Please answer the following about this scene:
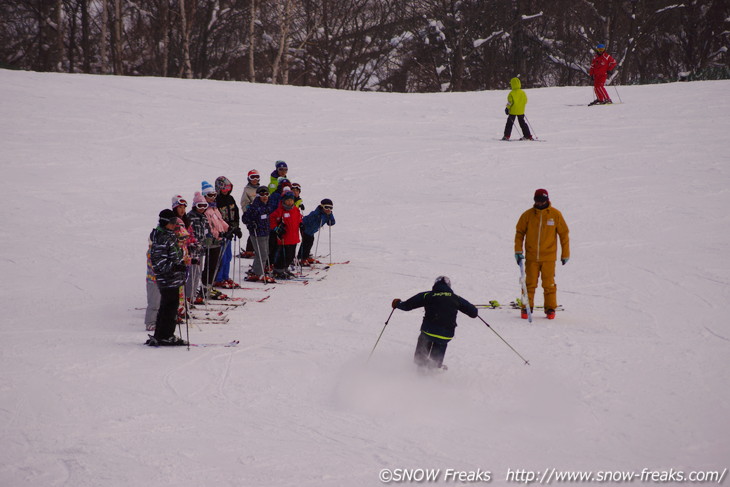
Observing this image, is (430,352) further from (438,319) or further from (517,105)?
(517,105)

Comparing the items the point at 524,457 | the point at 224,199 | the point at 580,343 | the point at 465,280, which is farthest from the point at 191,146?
the point at 524,457

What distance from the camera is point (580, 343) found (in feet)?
24.1

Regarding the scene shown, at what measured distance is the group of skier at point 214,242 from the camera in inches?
280

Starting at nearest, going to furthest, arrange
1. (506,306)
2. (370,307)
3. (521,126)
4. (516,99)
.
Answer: (506,306) < (370,307) < (516,99) < (521,126)

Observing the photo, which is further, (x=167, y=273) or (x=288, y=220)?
(x=288, y=220)

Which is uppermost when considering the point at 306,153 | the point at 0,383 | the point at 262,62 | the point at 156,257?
the point at 262,62

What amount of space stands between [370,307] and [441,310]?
2594 millimetres

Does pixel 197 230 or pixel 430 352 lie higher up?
pixel 197 230

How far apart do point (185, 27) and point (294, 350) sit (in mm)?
30083

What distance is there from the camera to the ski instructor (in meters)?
6.31

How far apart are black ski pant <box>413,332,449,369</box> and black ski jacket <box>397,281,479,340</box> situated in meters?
0.07

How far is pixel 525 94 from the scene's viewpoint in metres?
18.3

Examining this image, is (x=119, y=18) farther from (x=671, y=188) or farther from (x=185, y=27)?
(x=671, y=188)

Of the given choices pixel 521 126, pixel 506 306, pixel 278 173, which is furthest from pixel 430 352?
pixel 521 126
